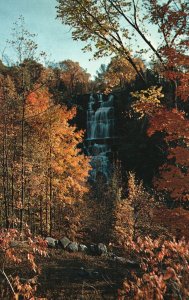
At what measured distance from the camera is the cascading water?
146 feet

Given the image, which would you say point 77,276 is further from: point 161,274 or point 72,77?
point 72,77

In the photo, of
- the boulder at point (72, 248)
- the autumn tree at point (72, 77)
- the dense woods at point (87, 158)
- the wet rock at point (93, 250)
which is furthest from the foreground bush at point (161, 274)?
the autumn tree at point (72, 77)

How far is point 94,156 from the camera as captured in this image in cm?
4344

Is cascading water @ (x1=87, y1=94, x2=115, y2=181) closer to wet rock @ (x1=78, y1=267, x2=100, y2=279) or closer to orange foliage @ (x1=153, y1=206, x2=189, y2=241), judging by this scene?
wet rock @ (x1=78, y1=267, x2=100, y2=279)

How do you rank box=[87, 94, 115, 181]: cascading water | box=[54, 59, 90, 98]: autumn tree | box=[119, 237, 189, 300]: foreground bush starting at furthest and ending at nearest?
box=[54, 59, 90, 98]: autumn tree → box=[87, 94, 115, 181]: cascading water → box=[119, 237, 189, 300]: foreground bush

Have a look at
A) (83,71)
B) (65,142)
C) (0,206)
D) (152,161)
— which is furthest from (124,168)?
(83,71)

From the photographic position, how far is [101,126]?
45.9 meters

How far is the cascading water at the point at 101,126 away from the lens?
44.5m

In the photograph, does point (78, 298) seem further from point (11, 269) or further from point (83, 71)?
point (83, 71)

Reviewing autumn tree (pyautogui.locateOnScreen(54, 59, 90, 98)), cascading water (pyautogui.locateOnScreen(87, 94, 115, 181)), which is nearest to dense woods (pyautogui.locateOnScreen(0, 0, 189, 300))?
cascading water (pyautogui.locateOnScreen(87, 94, 115, 181))

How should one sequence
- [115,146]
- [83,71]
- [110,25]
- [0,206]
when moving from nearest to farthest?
[110,25]
[0,206]
[115,146]
[83,71]

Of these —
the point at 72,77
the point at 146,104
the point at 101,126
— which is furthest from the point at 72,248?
the point at 72,77

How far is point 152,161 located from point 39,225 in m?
21.8

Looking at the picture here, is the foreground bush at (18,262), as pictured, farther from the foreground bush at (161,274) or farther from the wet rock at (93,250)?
the wet rock at (93,250)
